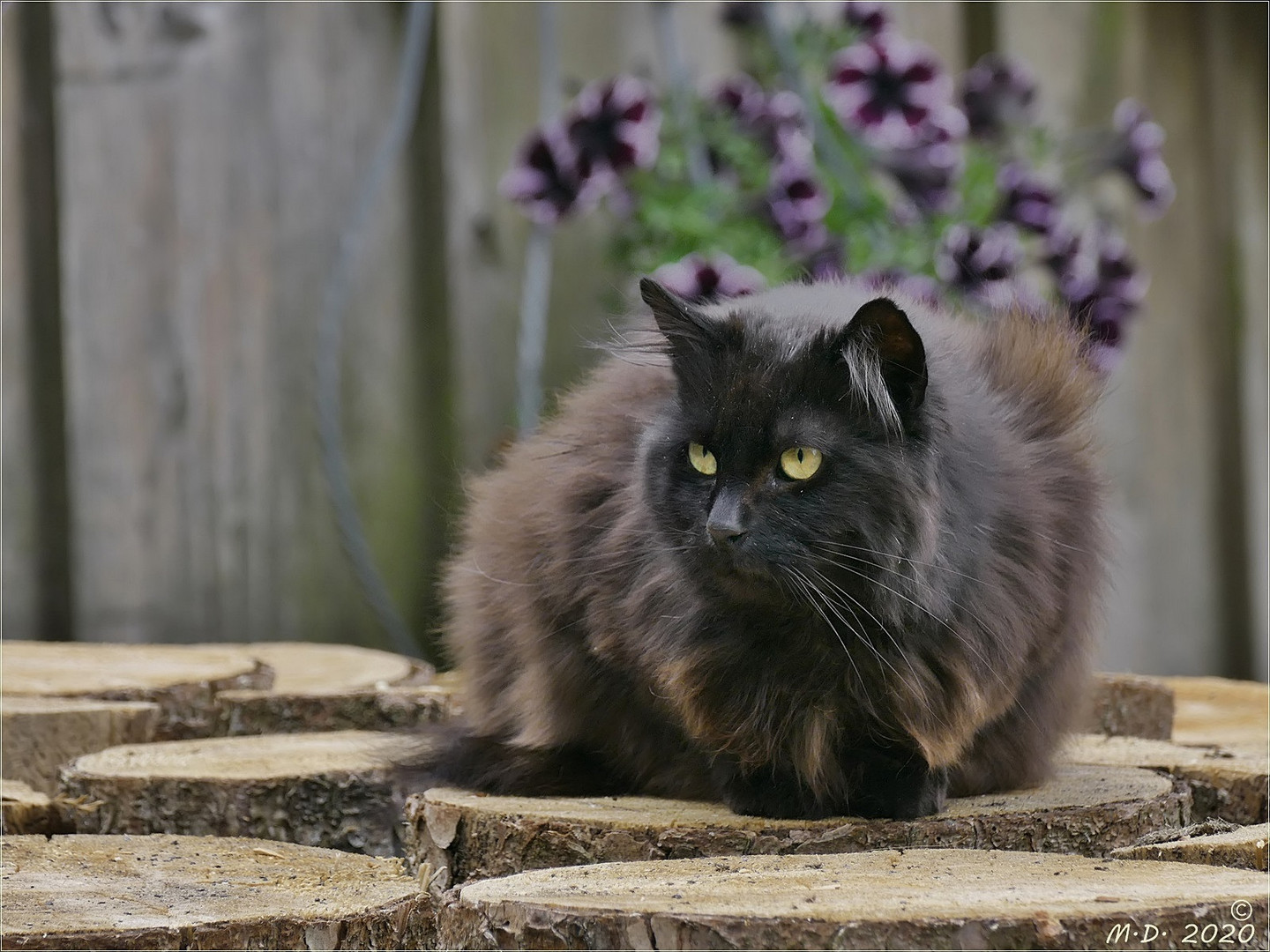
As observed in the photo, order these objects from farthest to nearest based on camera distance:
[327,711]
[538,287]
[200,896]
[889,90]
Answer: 1. [538,287]
2. [889,90]
3. [327,711]
4. [200,896]

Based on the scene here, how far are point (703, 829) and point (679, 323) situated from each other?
561mm

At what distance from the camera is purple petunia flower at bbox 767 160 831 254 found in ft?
9.47

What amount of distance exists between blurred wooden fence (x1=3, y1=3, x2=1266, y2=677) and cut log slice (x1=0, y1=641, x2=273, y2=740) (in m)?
0.42

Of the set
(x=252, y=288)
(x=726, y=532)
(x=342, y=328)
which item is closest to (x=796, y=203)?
(x=342, y=328)

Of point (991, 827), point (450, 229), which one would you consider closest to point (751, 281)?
point (450, 229)

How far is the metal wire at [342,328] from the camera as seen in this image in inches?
118

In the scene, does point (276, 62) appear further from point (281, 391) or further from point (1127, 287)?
point (1127, 287)

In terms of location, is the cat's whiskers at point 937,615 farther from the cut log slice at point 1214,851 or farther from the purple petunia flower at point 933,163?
the purple petunia flower at point 933,163

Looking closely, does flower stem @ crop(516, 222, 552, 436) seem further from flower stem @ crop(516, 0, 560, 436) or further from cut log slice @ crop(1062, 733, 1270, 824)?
cut log slice @ crop(1062, 733, 1270, 824)

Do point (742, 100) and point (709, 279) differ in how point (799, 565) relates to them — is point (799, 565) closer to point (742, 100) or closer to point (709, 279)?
point (709, 279)

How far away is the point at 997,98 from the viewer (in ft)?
9.99

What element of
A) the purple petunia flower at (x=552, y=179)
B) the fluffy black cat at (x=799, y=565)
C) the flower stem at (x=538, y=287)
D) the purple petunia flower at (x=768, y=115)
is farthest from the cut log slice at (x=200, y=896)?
the purple petunia flower at (x=768, y=115)

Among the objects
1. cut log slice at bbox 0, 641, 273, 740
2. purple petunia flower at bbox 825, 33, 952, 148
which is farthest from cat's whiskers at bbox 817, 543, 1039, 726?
purple petunia flower at bbox 825, 33, 952, 148

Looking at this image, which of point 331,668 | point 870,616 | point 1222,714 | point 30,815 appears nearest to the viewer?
point 870,616
